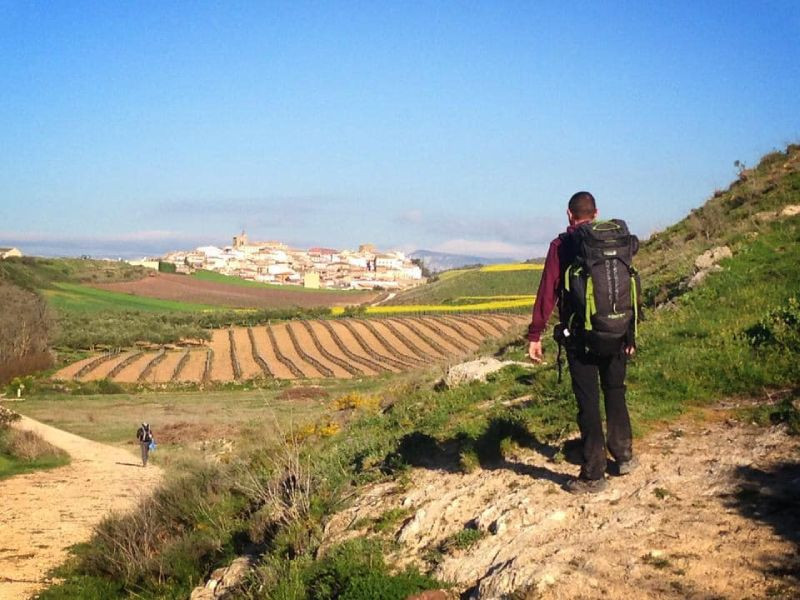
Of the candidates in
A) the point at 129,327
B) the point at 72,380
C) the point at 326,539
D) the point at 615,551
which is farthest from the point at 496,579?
the point at 129,327

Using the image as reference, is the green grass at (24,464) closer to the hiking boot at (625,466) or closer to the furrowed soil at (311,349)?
the hiking boot at (625,466)

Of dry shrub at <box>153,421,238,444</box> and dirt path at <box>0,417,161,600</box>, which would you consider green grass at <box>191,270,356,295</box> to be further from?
dirt path at <box>0,417,161,600</box>

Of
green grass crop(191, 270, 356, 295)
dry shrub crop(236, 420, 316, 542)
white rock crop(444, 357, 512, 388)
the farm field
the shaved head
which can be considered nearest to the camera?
the shaved head

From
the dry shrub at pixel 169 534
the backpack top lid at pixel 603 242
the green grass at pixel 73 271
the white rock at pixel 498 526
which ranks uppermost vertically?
the green grass at pixel 73 271

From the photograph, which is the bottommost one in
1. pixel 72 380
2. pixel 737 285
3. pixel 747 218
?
pixel 72 380

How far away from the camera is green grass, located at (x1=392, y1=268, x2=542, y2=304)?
97.9 m

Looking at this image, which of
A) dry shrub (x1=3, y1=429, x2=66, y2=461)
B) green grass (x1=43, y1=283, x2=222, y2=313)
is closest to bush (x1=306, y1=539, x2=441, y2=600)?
dry shrub (x1=3, y1=429, x2=66, y2=461)

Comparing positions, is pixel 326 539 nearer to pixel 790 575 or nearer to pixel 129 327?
pixel 790 575

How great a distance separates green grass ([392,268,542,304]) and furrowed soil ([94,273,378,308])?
28.8 feet

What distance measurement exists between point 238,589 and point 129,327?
63227mm

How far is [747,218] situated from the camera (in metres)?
16.0

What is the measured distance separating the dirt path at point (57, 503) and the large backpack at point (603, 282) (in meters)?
10.2

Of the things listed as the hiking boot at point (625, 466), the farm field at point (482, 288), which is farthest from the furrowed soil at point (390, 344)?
the hiking boot at point (625, 466)

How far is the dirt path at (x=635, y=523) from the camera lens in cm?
445
